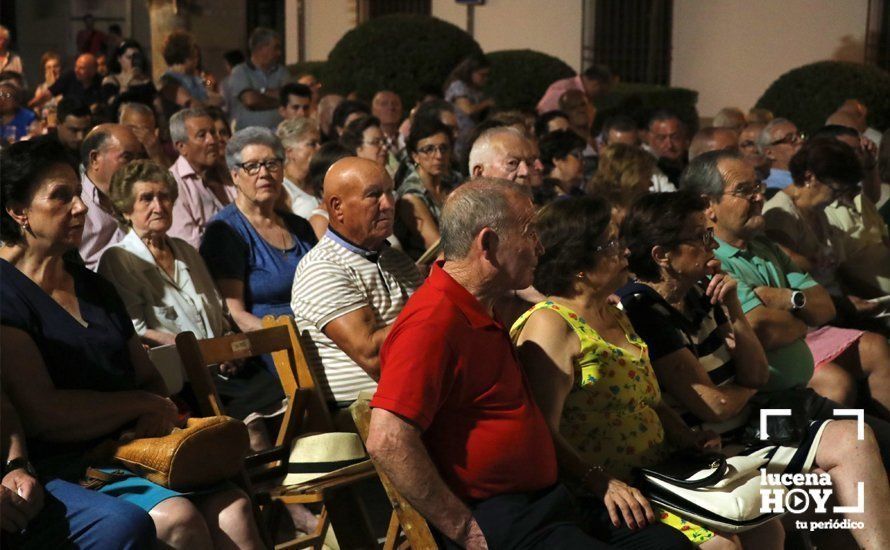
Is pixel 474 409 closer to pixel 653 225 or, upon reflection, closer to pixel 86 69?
pixel 653 225

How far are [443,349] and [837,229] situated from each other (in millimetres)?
4482

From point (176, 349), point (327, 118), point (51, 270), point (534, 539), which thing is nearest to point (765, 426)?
point (534, 539)

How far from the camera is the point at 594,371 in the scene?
367 centimetres

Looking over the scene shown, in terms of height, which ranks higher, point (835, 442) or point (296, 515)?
point (835, 442)

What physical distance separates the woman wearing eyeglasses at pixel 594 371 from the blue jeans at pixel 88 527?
1145 mm

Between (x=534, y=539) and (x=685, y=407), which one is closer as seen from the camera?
(x=534, y=539)

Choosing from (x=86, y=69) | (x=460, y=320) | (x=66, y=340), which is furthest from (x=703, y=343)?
(x=86, y=69)

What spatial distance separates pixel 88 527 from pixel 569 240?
65.0 inches

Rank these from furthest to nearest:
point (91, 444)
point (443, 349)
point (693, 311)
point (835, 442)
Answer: point (693, 311) < point (835, 442) < point (91, 444) < point (443, 349)

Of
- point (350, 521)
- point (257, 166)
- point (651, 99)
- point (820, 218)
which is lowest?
point (651, 99)

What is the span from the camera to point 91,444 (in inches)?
143

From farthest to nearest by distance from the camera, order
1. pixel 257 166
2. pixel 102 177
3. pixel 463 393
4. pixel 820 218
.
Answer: pixel 820 218
pixel 102 177
pixel 257 166
pixel 463 393

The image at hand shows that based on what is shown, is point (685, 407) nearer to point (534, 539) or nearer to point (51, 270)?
point (534, 539)

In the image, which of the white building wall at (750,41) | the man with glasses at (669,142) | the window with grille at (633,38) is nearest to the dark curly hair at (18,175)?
the man with glasses at (669,142)
